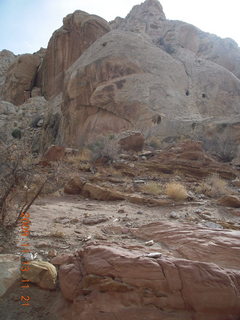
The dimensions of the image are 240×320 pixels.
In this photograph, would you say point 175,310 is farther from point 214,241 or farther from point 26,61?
point 26,61

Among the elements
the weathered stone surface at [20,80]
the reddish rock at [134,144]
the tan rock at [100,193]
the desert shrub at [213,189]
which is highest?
the weathered stone surface at [20,80]

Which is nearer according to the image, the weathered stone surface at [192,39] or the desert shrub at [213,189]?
the desert shrub at [213,189]

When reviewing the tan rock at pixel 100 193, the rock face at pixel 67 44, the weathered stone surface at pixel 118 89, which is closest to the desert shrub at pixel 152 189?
the tan rock at pixel 100 193

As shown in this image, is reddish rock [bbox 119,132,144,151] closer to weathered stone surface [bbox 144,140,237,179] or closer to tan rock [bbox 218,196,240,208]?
weathered stone surface [bbox 144,140,237,179]

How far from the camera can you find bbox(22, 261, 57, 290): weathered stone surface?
2213mm

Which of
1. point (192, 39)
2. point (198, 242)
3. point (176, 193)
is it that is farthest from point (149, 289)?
point (192, 39)

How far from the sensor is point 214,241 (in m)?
2.66

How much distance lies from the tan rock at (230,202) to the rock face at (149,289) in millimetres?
3406

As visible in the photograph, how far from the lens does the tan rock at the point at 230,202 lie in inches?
203

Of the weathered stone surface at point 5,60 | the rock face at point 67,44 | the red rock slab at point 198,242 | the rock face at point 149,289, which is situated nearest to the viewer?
the rock face at point 149,289

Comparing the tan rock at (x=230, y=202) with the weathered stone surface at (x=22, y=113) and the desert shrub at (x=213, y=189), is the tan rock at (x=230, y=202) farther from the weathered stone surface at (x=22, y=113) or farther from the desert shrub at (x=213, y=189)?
the weathered stone surface at (x=22, y=113)

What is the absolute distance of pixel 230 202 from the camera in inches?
205

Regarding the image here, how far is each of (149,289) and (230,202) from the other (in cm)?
384

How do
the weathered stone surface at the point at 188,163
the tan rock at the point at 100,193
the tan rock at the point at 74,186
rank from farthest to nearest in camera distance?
the weathered stone surface at the point at 188,163 → the tan rock at the point at 74,186 → the tan rock at the point at 100,193
